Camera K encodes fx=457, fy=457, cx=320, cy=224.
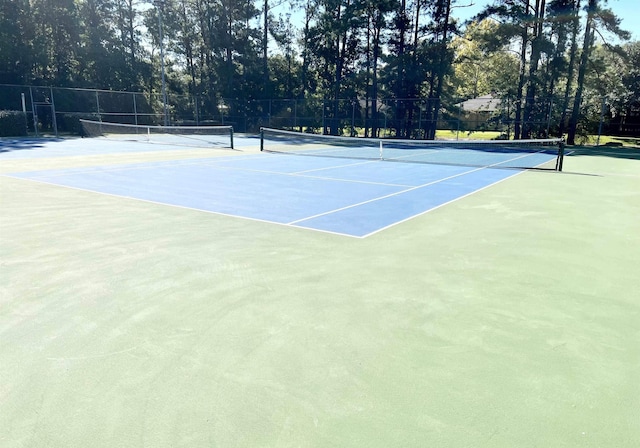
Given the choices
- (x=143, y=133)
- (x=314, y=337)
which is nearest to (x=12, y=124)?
(x=143, y=133)

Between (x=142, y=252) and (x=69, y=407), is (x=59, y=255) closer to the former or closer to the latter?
(x=142, y=252)

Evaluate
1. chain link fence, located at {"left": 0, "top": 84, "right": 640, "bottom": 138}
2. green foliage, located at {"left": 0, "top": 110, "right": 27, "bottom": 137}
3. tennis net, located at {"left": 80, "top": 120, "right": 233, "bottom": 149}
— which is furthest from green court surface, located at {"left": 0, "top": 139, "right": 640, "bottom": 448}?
chain link fence, located at {"left": 0, "top": 84, "right": 640, "bottom": 138}

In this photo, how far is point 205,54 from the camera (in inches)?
1673

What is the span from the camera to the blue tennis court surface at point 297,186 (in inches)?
315

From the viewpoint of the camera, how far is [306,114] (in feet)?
117

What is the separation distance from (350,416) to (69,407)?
167 centimetres

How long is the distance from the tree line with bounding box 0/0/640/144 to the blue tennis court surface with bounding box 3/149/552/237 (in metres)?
18.2

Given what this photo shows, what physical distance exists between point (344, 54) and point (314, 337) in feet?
121

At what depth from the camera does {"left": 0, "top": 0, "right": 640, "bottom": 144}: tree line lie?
2870 cm

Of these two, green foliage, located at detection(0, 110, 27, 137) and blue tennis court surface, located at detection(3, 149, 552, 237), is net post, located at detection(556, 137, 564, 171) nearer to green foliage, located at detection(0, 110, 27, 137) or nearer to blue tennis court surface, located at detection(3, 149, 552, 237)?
blue tennis court surface, located at detection(3, 149, 552, 237)

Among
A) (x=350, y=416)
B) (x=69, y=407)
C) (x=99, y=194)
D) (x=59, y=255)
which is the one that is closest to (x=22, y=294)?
(x=59, y=255)

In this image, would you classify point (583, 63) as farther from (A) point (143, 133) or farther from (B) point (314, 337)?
(B) point (314, 337)

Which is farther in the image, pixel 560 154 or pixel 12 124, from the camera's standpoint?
pixel 12 124

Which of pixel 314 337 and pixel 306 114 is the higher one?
pixel 306 114
